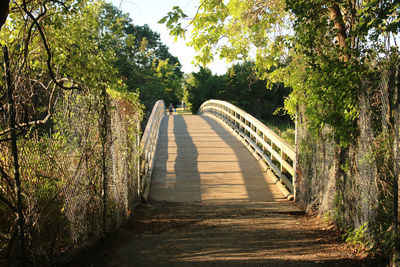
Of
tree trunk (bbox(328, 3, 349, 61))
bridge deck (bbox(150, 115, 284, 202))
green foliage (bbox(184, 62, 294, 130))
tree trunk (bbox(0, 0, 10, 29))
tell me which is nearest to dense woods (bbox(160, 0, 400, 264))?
tree trunk (bbox(328, 3, 349, 61))

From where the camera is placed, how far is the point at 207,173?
8.54 metres

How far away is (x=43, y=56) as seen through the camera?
4.57 meters

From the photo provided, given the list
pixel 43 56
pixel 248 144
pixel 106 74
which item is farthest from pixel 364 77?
pixel 248 144

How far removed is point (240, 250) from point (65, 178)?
2.15 meters

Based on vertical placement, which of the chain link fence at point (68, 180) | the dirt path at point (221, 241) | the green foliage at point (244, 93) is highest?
the green foliage at point (244, 93)

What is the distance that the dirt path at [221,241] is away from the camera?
3838 mm

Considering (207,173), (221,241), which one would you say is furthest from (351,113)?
(207,173)

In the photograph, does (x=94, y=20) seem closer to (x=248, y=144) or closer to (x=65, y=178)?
(x=65, y=178)

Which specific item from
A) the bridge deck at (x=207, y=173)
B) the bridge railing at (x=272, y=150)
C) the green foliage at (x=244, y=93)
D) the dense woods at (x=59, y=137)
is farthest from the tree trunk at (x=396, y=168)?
the green foliage at (x=244, y=93)

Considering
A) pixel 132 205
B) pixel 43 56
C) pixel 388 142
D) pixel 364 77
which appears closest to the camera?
pixel 388 142

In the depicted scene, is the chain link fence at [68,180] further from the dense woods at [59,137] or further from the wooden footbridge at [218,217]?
the wooden footbridge at [218,217]

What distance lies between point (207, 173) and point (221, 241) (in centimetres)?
406

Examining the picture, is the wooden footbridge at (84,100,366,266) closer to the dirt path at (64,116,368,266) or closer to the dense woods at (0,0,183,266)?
the dirt path at (64,116,368,266)

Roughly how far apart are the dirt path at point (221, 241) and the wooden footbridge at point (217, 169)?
0.99 meters
